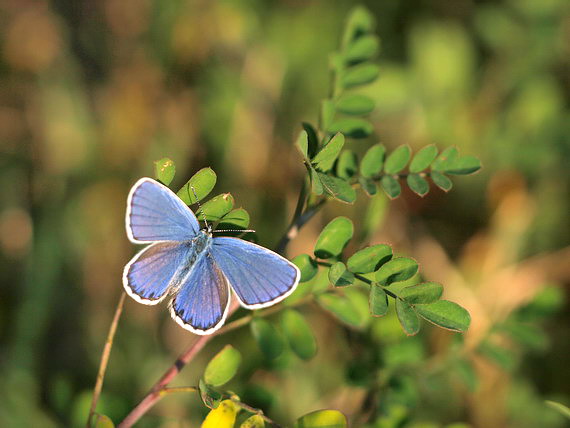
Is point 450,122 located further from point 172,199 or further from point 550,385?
point 172,199

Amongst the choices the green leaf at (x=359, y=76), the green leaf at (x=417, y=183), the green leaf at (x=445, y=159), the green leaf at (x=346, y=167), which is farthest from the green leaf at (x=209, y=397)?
the green leaf at (x=359, y=76)

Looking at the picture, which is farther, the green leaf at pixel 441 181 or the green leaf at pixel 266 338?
the green leaf at pixel 266 338

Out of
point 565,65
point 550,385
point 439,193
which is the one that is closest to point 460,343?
point 550,385

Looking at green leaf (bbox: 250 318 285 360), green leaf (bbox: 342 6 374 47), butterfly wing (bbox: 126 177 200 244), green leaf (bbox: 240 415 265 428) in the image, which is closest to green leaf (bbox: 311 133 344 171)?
butterfly wing (bbox: 126 177 200 244)

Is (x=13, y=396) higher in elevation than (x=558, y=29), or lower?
lower

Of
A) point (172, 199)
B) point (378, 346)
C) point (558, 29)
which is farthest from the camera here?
point (558, 29)

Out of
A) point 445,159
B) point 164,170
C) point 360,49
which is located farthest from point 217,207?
point 360,49

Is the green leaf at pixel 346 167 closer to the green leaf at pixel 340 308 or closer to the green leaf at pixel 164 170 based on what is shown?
the green leaf at pixel 340 308
